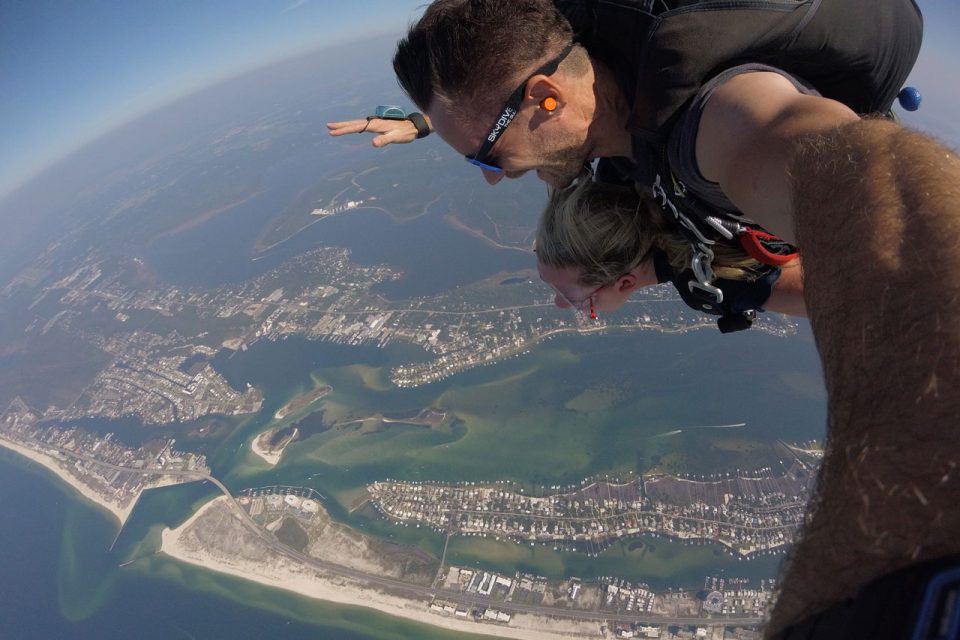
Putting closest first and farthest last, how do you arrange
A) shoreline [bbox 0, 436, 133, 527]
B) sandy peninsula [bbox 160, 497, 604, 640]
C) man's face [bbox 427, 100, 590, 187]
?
man's face [bbox 427, 100, 590, 187] → sandy peninsula [bbox 160, 497, 604, 640] → shoreline [bbox 0, 436, 133, 527]

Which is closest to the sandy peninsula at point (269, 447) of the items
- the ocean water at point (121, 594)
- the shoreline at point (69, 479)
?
the ocean water at point (121, 594)

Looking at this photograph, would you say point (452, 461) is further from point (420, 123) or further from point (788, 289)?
point (788, 289)

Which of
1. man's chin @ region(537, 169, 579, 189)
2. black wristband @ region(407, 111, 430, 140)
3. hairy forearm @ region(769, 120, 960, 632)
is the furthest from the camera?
black wristband @ region(407, 111, 430, 140)

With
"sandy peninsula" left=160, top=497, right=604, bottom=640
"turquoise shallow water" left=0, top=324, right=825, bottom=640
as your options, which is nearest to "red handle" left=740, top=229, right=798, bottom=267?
"sandy peninsula" left=160, top=497, right=604, bottom=640

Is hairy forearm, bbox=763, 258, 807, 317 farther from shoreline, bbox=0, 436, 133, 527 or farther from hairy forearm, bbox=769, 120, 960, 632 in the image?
shoreline, bbox=0, 436, 133, 527

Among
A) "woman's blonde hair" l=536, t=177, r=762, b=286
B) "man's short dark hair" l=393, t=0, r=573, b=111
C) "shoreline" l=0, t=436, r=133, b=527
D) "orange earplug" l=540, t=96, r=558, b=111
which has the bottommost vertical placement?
"shoreline" l=0, t=436, r=133, b=527

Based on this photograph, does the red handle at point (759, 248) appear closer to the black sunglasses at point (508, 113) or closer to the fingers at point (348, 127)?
the black sunglasses at point (508, 113)

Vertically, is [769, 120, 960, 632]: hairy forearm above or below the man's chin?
above

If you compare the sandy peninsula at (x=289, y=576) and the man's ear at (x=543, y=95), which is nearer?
the man's ear at (x=543, y=95)
